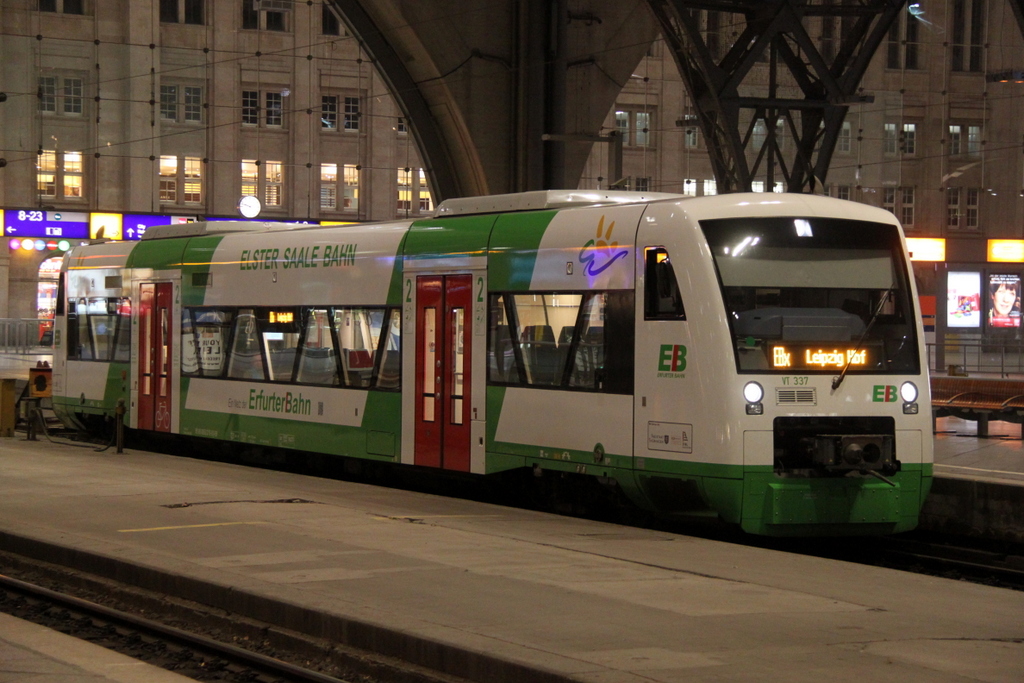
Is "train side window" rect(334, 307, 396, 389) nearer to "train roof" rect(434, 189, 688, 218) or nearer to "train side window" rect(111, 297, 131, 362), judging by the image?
"train roof" rect(434, 189, 688, 218)

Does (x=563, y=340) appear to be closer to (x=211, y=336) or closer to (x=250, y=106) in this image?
(x=211, y=336)

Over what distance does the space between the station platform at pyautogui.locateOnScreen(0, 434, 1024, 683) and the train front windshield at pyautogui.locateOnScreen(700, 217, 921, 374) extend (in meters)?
1.79

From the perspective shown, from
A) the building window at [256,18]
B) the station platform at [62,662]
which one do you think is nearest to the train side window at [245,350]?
the station platform at [62,662]

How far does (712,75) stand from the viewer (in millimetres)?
19750

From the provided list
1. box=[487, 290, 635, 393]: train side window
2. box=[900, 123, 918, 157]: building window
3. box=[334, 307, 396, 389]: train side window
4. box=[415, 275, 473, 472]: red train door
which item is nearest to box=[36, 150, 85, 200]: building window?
box=[900, 123, 918, 157]: building window

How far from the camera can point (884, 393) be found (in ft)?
36.6

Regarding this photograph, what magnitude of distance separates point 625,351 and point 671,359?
61 centimetres

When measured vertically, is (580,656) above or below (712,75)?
below

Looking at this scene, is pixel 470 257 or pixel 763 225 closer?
pixel 763 225

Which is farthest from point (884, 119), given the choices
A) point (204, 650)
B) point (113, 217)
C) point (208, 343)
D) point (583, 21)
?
point (204, 650)

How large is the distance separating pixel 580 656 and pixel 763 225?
18.9ft

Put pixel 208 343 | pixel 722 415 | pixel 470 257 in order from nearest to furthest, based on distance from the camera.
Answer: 1. pixel 722 415
2. pixel 470 257
3. pixel 208 343

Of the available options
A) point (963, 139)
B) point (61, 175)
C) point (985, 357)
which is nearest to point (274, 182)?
point (61, 175)

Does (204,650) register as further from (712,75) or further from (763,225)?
(712,75)
